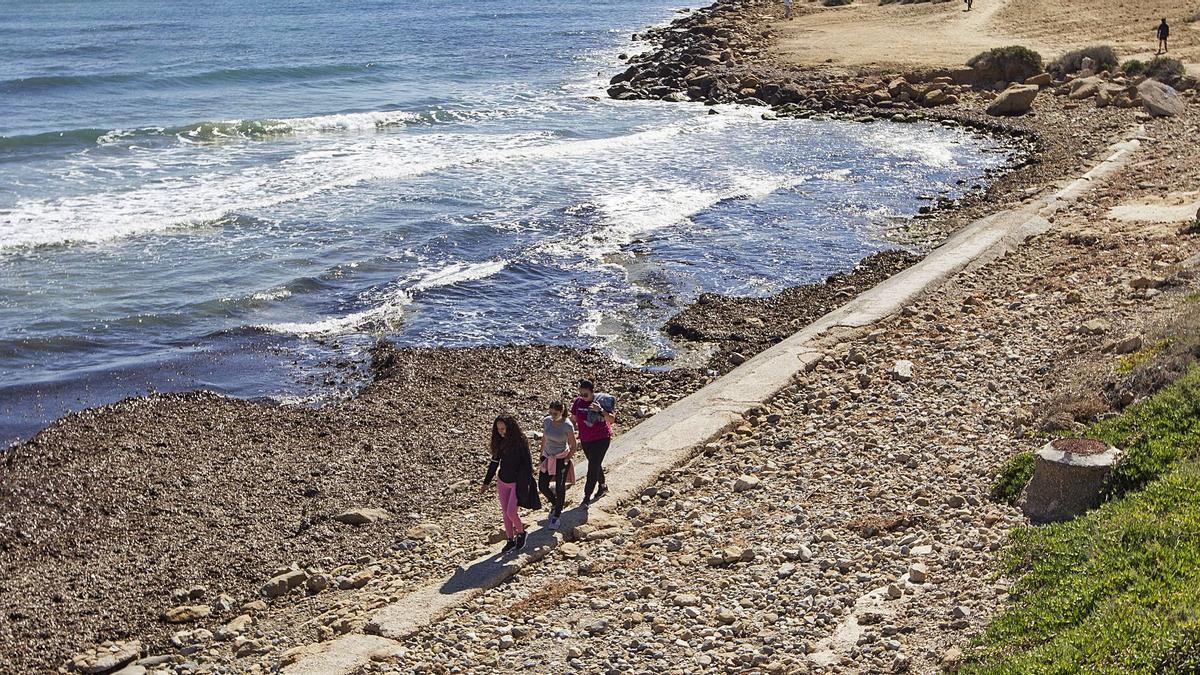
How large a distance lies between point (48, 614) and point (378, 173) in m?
19.9

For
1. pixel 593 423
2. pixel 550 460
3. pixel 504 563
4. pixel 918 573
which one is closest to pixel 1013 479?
pixel 918 573

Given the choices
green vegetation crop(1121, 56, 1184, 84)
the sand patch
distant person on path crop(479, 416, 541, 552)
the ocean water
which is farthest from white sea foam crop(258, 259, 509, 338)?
green vegetation crop(1121, 56, 1184, 84)

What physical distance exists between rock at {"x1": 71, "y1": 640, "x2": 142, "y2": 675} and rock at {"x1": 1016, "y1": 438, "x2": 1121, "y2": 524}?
24.2 ft

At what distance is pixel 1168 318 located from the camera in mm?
13250

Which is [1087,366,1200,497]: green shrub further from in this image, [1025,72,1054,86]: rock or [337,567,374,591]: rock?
[1025,72,1054,86]: rock

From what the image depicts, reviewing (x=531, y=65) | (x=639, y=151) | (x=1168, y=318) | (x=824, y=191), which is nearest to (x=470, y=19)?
(x=531, y=65)

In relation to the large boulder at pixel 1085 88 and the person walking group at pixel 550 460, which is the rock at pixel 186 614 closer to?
the person walking group at pixel 550 460

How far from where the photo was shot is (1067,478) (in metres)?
9.43

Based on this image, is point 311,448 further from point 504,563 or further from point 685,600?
point 685,600

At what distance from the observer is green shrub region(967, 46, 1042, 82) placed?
3659 cm

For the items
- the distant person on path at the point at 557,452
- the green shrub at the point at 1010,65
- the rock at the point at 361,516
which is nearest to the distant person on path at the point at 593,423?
the distant person on path at the point at 557,452

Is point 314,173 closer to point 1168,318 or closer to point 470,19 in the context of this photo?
point 1168,318

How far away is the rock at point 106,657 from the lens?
1003 centimetres

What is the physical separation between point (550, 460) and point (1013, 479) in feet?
13.0
